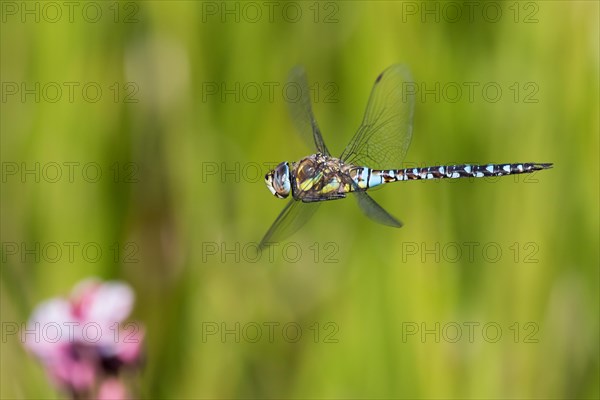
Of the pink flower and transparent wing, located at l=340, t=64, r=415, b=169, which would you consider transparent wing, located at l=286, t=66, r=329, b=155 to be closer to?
transparent wing, located at l=340, t=64, r=415, b=169

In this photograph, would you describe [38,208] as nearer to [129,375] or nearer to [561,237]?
[129,375]

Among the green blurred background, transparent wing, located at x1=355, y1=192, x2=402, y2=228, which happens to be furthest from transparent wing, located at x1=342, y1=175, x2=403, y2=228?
the green blurred background

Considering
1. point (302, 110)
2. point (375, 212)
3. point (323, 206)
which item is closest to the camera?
point (375, 212)

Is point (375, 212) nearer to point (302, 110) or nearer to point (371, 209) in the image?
point (371, 209)

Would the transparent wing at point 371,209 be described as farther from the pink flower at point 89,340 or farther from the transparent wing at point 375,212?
the pink flower at point 89,340

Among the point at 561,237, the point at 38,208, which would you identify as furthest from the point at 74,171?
the point at 561,237

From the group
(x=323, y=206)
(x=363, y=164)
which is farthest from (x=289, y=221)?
(x=323, y=206)
